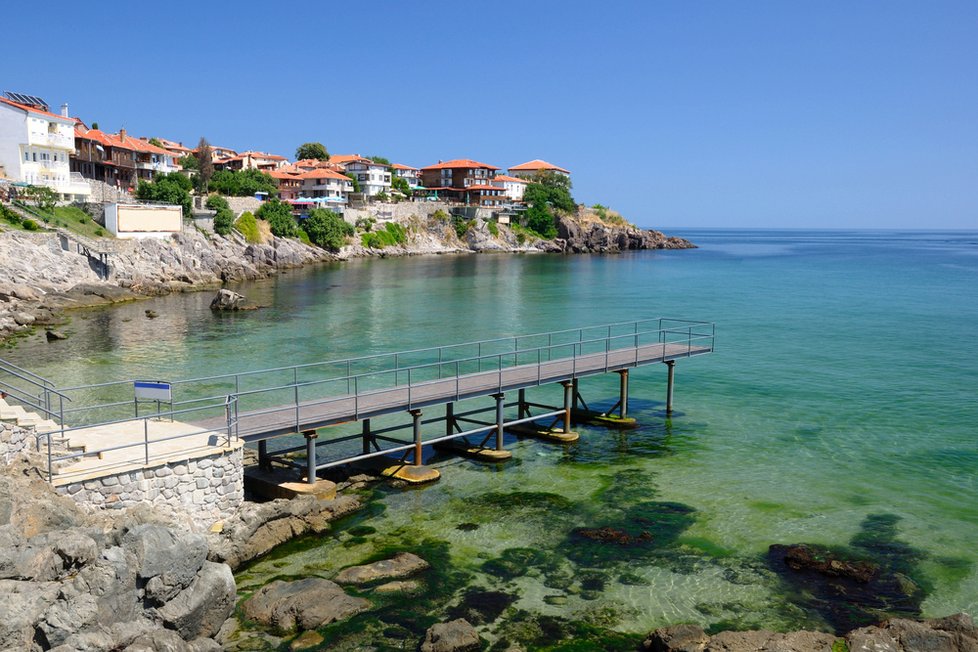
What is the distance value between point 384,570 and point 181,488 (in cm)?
493

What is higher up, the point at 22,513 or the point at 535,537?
the point at 22,513

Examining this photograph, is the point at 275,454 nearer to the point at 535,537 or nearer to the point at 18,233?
the point at 535,537

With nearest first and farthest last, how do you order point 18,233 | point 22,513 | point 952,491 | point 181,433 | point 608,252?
point 22,513, point 181,433, point 952,491, point 18,233, point 608,252

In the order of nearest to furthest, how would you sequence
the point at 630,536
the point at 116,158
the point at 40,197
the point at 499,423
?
the point at 630,536 → the point at 499,423 → the point at 40,197 → the point at 116,158

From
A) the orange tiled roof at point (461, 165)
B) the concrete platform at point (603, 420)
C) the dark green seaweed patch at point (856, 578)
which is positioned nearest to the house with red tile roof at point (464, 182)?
the orange tiled roof at point (461, 165)

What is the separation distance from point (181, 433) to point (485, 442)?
1187 centimetres

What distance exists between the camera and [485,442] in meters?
28.7

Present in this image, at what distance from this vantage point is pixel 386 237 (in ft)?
440

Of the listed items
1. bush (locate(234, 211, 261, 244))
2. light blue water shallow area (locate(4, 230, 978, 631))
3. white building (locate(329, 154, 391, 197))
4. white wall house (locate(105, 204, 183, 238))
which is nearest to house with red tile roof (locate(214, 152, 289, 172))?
white building (locate(329, 154, 391, 197))

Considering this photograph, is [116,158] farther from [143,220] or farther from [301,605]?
[301,605]

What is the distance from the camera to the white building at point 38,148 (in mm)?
80188

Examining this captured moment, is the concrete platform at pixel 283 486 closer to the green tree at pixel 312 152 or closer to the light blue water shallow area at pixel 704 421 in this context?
the light blue water shallow area at pixel 704 421

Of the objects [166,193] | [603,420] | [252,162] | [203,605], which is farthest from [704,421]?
[252,162]

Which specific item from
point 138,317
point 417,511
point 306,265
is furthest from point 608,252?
point 417,511
